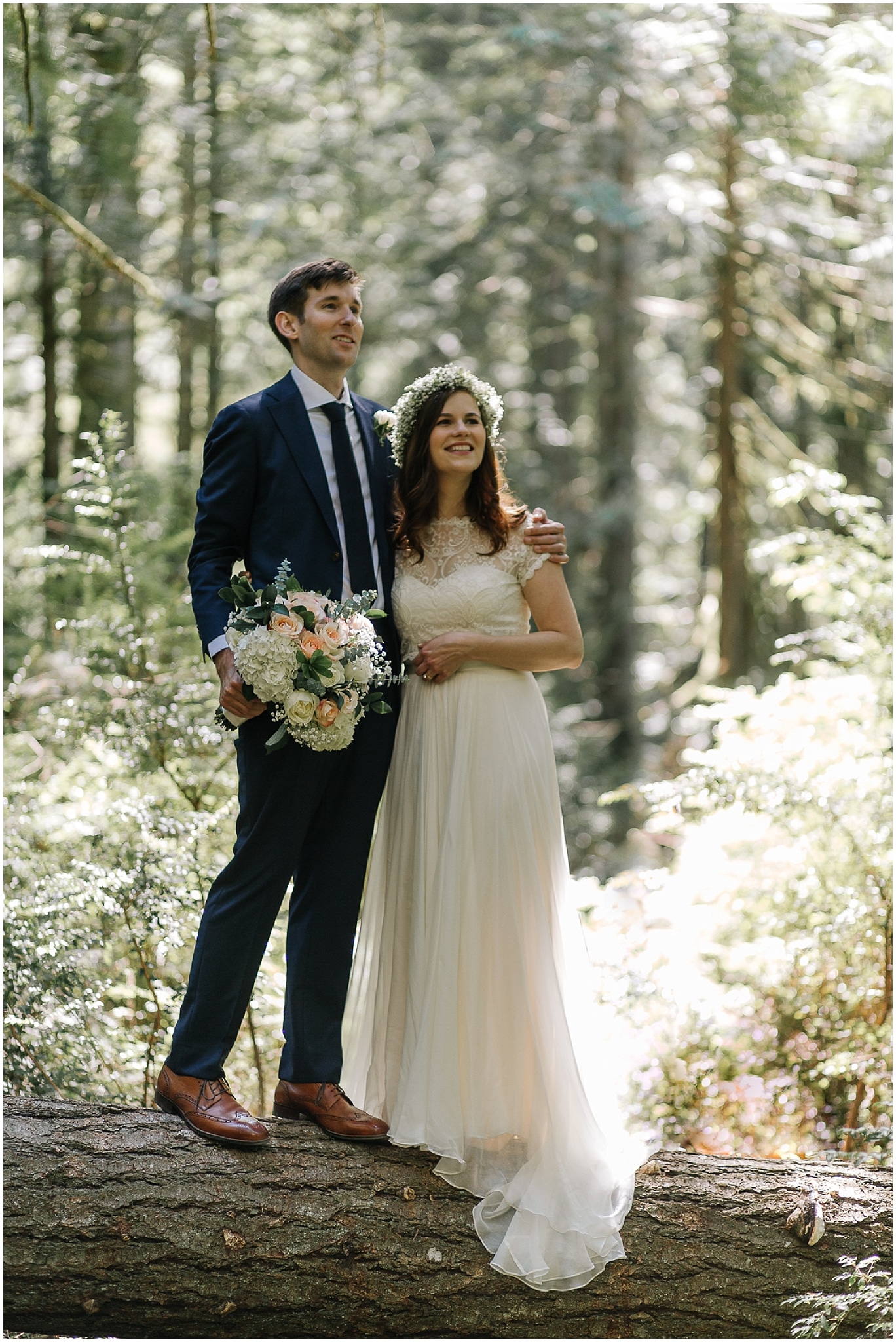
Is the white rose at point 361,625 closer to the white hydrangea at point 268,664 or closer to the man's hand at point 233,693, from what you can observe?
the white hydrangea at point 268,664

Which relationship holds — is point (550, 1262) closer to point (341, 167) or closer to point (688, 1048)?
point (688, 1048)

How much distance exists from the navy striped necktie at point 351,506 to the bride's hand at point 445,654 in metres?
0.26

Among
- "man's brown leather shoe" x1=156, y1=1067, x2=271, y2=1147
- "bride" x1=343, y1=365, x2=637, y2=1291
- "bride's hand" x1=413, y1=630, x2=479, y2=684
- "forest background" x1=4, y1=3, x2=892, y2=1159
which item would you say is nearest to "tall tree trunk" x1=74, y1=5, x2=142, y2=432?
"forest background" x1=4, y1=3, x2=892, y2=1159

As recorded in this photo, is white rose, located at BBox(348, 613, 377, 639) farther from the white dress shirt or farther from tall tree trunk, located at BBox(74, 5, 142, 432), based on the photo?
tall tree trunk, located at BBox(74, 5, 142, 432)

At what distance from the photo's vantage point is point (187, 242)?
8984 mm

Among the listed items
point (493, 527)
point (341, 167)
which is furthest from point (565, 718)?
point (493, 527)

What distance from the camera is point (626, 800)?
34.8ft

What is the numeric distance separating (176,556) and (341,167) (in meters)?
4.27

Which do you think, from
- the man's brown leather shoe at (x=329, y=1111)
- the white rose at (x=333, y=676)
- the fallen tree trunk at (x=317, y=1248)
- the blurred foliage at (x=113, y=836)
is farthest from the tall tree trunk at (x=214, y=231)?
the fallen tree trunk at (x=317, y=1248)

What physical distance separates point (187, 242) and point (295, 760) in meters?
7.15

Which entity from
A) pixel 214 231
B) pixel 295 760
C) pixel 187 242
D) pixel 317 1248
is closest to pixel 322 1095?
pixel 317 1248

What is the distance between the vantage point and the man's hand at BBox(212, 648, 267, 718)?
3.01m

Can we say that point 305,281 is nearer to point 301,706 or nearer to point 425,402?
point 425,402

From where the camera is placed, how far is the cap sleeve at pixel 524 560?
3.47 meters
